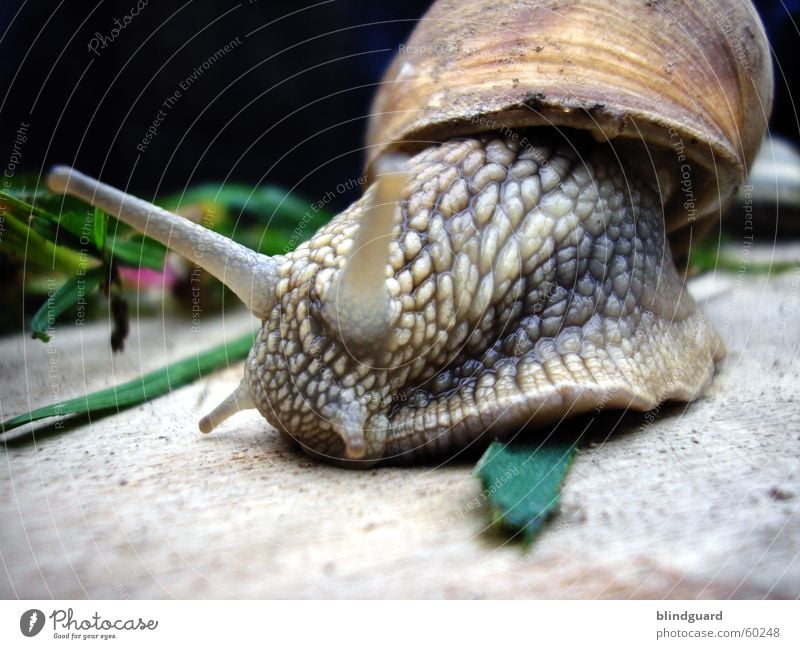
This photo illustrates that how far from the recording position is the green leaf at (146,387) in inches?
29.3

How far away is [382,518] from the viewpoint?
0.53 meters

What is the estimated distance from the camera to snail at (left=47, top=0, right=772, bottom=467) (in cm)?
65

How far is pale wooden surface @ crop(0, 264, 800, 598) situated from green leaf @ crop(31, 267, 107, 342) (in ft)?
0.24

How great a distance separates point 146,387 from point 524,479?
1.78ft

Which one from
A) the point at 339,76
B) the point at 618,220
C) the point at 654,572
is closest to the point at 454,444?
the point at 654,572

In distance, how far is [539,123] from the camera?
735 mm

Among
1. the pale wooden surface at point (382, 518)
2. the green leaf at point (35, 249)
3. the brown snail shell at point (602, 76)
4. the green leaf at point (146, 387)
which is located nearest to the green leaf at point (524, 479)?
the pale wooden surface at point (382, 518)

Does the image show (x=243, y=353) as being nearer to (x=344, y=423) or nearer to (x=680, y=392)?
(x=344, y=423)

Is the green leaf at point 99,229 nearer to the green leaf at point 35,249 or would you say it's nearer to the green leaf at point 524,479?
the green leaf at point 35,249

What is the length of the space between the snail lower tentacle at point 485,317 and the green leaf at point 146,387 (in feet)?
0.76
